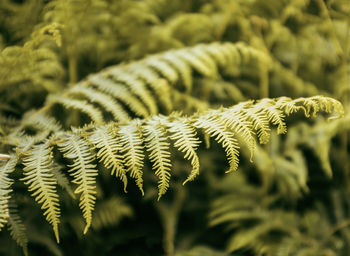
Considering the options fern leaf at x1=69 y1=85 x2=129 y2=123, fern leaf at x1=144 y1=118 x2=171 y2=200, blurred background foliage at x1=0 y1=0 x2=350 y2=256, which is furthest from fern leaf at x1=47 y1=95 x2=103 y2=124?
fern leaf at x1=144 y1=118 x2=171 y2=200

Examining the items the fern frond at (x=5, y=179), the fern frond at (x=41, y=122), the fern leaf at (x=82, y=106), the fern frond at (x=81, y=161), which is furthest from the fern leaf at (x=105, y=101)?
the fern frond at (x=5, y=179)

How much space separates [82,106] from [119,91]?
0.54 feet

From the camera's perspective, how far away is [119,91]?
3.63 ft

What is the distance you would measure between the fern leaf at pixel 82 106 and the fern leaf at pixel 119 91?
11cm

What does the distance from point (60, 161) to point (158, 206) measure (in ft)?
1.61

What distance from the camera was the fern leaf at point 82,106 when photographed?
3.22 ft

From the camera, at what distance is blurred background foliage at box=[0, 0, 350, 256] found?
1118 millimetres

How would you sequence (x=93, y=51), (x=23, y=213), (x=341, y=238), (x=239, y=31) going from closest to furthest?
(x=23, y=213), (x=341, y=238), (x=93, y=51), (x=239, y=31)

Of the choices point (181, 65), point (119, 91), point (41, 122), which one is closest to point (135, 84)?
point (119, 91)

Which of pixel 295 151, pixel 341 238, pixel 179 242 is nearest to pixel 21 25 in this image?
pixel 179 242

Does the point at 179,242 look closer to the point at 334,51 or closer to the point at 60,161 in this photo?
the point at 60,161

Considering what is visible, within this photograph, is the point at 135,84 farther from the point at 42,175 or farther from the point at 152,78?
the point at 42,175

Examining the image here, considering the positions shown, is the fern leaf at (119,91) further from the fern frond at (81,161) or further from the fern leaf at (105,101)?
the fern frond at (81,161)

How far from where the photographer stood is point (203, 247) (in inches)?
46.8
